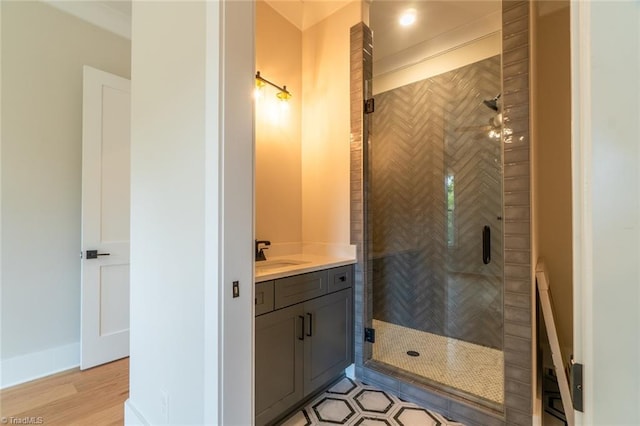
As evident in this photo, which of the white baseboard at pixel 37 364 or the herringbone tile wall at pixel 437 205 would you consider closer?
the white baseboard at pixel 37 364

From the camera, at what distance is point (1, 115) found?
217 cm

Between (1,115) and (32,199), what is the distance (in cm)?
62

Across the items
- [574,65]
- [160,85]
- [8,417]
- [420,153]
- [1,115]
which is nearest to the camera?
[574,65]

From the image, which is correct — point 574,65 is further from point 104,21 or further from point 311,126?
point 104,21

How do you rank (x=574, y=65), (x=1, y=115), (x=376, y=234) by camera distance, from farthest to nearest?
(x=376, y=234), (x=1, y=115), (x=574, y=65)

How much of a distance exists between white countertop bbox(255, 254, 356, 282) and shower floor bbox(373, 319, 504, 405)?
66 centimetres

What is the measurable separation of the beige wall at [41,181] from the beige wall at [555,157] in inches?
145

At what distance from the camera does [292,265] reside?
2152 mm

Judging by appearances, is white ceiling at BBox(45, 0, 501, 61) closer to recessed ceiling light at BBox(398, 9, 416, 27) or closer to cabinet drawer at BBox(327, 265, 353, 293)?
recessed ceiling light at BBox(398, 9, 416, 27)

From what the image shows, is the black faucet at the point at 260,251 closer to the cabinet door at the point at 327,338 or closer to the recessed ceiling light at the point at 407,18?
the cabinet door at the point at 327,338

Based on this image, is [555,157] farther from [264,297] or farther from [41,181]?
[41,181]

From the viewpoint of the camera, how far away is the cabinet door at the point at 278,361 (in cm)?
160

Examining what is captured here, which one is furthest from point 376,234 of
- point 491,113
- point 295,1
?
point 295,1

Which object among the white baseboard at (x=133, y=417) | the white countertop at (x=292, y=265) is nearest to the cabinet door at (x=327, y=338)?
the white countertop at (x=292, y=265)
